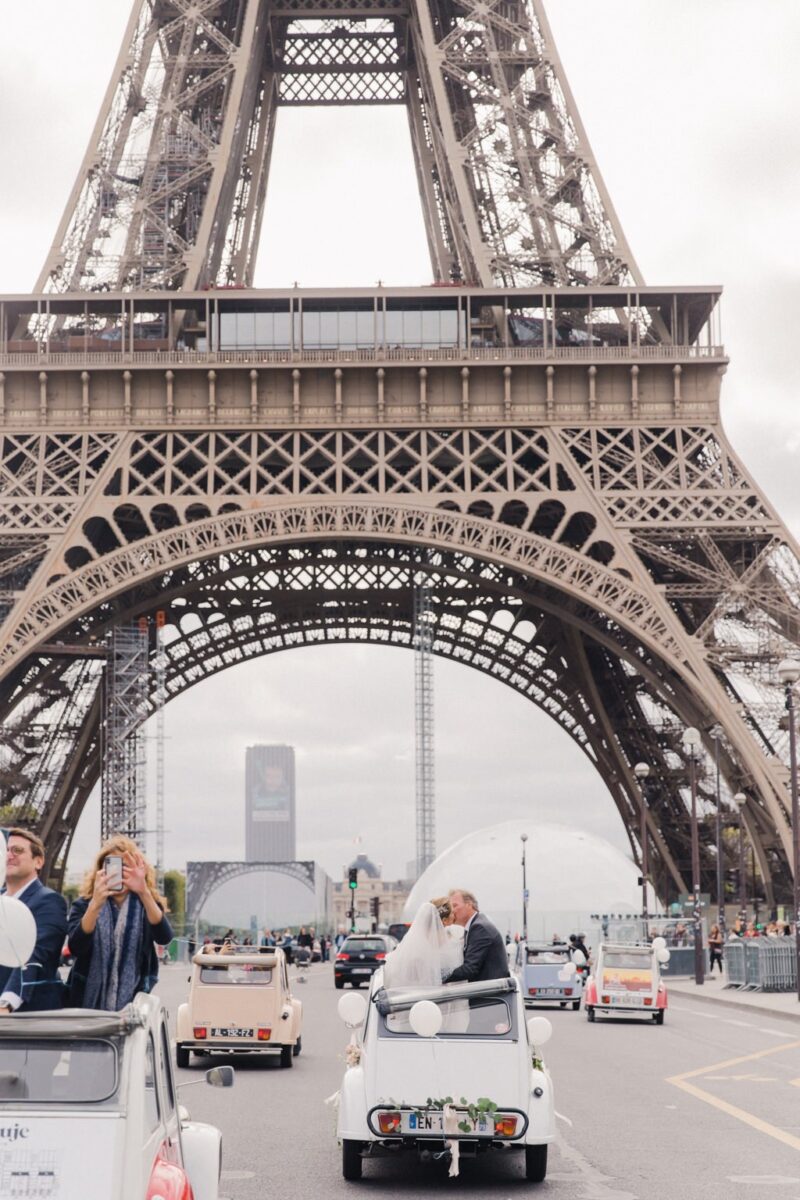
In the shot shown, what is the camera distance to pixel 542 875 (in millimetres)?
73312

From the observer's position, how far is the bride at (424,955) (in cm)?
1209

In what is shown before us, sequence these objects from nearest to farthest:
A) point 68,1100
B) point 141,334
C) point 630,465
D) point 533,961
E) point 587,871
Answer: point 68,1100
point 533,961
point 630,465
point 141,334
point 587,871

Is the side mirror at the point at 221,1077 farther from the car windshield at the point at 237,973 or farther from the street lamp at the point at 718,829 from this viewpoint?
the street lamp at the point at 718,829

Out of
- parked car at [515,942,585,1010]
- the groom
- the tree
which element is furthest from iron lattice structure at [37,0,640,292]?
the tree

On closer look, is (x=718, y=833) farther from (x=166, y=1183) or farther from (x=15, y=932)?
(x=166, y=1183)

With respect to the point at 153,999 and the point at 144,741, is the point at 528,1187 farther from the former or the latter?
the point at 144,741

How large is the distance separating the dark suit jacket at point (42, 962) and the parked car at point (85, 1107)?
1463 mm

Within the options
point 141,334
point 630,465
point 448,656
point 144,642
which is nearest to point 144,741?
point 144,642

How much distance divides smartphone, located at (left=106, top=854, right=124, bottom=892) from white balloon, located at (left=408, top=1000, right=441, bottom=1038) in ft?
8.98

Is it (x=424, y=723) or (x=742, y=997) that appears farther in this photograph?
(x=424, y=723)

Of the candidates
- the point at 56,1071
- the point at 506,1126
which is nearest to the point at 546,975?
the point at 506,1126

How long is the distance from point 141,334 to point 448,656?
1851 centimetres

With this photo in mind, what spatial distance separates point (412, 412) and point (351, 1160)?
115 feet

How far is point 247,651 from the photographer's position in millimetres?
61594
